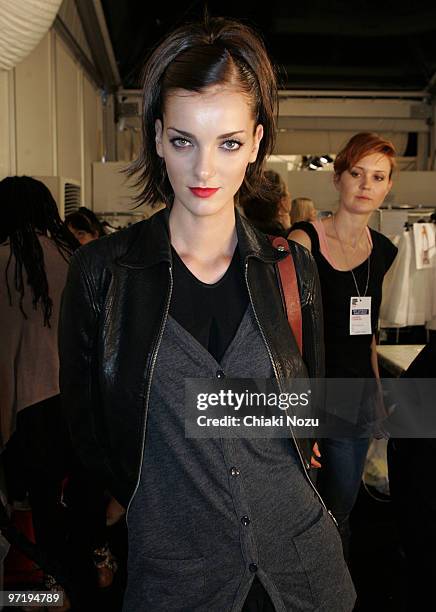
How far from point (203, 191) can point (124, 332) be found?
0.84 feet

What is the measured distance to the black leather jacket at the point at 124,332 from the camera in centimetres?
94

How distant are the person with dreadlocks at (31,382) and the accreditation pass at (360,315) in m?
0.90

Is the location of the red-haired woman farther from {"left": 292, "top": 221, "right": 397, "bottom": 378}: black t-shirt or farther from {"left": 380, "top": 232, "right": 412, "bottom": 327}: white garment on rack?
{"left": 380, "top": 232, "right": 412, "bottom": 327}: white garment on rack

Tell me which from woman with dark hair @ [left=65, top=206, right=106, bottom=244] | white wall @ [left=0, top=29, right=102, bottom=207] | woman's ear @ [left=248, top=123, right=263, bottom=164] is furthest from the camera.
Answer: woman with dark hair @ [left=65, top=206, right=106, bottom=244]

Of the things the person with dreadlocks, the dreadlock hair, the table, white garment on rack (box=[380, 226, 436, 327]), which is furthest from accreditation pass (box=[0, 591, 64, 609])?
white garment on rack (box=[380, 226, 436, 327])

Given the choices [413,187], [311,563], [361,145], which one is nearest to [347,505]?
[311,563]

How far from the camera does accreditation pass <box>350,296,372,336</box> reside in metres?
1.82

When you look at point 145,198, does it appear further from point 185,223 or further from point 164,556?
point 164,556

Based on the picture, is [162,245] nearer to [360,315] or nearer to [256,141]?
[256,141]

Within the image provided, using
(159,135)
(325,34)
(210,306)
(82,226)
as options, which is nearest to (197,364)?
(210,306)

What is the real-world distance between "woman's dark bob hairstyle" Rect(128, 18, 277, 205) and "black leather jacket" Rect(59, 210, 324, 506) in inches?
7.3

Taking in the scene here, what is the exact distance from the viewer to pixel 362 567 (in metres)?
2.17

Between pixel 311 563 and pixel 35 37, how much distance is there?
6.16 feet

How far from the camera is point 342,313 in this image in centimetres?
181
